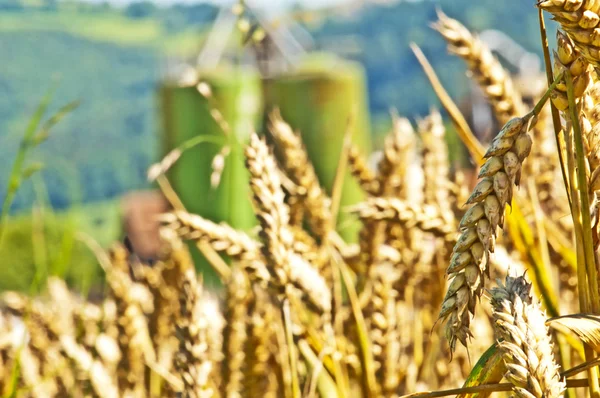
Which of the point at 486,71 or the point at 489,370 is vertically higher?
the point at 486,71

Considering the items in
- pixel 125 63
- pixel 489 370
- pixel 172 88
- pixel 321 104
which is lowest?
pixel 489 370

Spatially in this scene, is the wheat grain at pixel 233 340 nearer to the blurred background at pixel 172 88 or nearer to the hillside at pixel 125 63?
the blurred background at pixel 172 88

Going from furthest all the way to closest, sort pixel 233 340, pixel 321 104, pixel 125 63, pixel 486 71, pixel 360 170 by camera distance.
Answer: pixel 125 63
pixel 321 104
pixel 360 170
pixel 233 340
pixel 486 71

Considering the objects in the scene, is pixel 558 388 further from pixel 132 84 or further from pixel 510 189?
pixel 132 84

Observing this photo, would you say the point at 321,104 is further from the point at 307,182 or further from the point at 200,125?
the point at 307,182

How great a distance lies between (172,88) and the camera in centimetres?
553

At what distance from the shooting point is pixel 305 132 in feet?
14.6

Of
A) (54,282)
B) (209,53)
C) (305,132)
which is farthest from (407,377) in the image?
(209,53)

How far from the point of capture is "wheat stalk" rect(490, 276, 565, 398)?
30cm

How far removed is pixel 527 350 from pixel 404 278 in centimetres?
58

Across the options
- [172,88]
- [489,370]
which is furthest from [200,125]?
[489,370]

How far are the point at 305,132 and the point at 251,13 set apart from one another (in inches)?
138

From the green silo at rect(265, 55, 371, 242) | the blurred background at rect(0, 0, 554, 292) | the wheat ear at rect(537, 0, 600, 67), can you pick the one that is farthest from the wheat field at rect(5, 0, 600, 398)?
the green silo at rect(265, 55, 371, 242)

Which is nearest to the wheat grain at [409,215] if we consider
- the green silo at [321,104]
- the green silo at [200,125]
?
the green silo at [321,104]
